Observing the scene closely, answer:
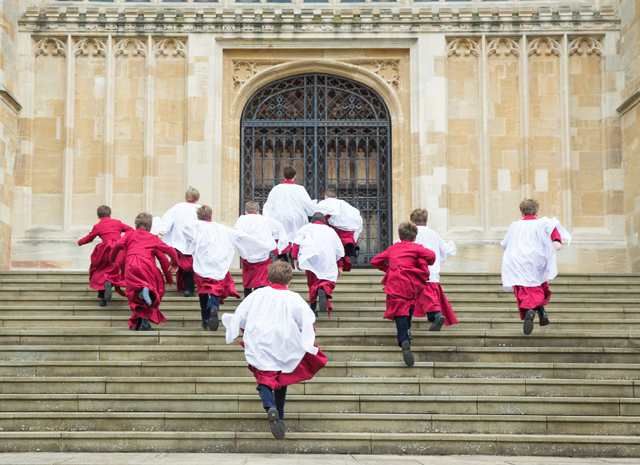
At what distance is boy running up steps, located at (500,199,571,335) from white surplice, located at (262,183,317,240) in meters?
3.33

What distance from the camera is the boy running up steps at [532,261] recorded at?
937 centimetres

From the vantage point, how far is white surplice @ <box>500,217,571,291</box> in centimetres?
945

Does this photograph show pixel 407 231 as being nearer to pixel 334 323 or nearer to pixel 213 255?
pixel 334 323

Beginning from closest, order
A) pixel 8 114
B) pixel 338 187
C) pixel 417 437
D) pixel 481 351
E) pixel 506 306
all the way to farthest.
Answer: pixel 417 437 < pixel 481 351 < pixel 506 306 < pixel 8 114 < pixel 338 187

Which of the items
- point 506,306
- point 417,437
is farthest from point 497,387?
point 506,306

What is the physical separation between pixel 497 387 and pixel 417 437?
134cm

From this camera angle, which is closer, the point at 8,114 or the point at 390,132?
the point at 8,114

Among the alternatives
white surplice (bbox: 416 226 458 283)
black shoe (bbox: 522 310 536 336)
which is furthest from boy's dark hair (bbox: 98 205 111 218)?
black shoe (bbox: 522 310 536 336)

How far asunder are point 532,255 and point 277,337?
4.09 metres

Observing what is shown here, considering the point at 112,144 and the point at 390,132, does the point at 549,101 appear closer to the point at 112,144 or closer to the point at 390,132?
the point at 390,132

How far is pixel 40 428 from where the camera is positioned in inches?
284

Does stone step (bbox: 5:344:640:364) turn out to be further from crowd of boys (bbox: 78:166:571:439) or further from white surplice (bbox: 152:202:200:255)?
white surplice (bbox: 152:202:200:255)

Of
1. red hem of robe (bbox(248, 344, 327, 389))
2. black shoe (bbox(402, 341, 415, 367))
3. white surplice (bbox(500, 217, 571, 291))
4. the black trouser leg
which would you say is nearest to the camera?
red hem of robe (bbox(248, 344, 327, 389))

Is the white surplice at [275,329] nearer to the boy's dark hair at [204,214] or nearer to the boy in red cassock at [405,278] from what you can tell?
the boy in red cassock at [405,278]
